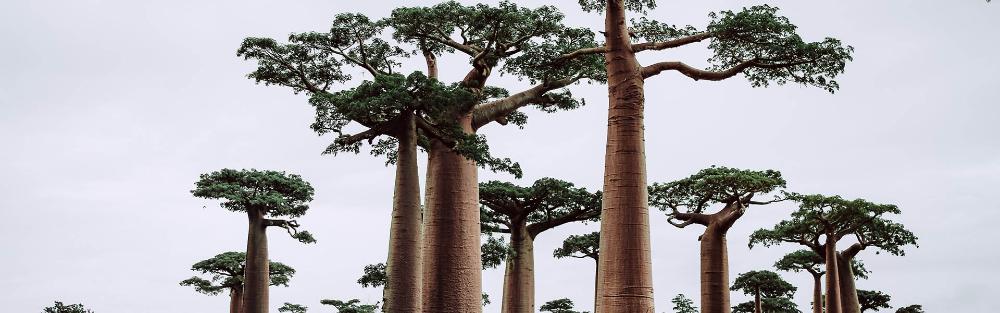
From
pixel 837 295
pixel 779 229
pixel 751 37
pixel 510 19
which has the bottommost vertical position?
pixel 837 295

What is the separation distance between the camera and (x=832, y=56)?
35.3 ft

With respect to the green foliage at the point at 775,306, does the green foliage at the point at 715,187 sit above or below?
above

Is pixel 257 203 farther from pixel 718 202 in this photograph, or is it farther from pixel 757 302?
pixel 757 302

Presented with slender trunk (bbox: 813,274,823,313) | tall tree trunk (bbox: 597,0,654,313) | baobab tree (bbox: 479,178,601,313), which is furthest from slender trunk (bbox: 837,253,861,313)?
tall tree trunk (bbox: 597,0,654,313)

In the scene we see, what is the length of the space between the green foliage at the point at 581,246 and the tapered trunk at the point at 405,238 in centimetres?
878

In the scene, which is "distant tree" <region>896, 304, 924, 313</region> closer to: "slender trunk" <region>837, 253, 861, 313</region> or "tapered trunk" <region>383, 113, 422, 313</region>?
"slender trunk" <region>837, 253, 861, 313</region>

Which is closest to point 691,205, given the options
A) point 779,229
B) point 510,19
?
point 779,229

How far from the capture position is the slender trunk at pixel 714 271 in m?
15.3

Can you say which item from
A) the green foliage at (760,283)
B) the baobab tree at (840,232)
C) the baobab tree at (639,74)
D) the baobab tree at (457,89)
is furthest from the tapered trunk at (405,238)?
the green foliage at (760,283)

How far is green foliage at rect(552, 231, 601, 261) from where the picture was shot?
20.1 m

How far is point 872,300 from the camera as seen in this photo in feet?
72.9

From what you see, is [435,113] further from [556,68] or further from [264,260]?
[264,260]

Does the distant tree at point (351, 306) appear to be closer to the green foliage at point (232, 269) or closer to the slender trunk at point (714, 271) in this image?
the green foliage at point (232, 269)

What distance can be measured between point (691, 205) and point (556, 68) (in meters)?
4.62
